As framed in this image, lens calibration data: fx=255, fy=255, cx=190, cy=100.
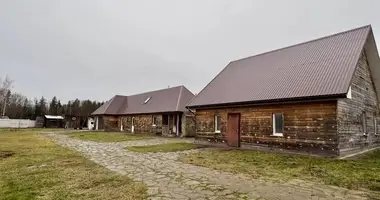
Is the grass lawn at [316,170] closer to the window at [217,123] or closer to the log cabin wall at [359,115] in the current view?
the log cabin wall at [359,115]

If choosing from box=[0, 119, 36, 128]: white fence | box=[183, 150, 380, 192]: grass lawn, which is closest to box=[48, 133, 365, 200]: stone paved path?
box=[183, 150, 380, 192]: grass lawn

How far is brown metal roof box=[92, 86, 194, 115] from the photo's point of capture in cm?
2734

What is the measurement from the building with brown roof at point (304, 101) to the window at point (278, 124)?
5 centimetres

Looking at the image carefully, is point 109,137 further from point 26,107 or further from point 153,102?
point 26,107

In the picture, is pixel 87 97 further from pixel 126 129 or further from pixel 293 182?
pixel 293 182

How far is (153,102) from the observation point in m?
31.4

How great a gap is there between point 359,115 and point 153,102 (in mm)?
22375

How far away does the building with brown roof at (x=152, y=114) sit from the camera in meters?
26.3

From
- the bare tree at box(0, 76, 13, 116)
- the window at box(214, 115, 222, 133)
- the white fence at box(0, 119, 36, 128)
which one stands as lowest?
the white fence at box(0, 119, 36, 128)

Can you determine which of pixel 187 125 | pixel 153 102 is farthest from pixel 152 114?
pixel 187 125

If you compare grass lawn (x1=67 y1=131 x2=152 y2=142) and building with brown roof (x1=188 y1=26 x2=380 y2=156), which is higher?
building with brown roof (x1=188 y1=26 x2=380 y2=156)

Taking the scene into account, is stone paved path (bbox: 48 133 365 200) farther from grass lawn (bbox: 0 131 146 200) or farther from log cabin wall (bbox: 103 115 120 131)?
log cabin wall (bbox: 103 115 120 131)

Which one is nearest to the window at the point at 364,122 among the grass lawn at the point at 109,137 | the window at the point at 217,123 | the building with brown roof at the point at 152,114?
the window at the point at 217,123

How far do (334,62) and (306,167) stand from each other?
6.83 meters
